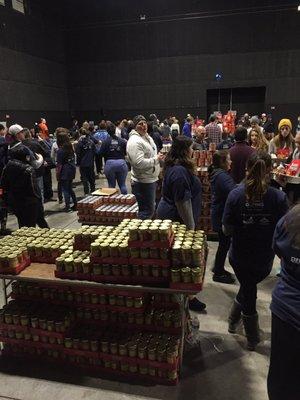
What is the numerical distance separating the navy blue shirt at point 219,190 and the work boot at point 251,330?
1.33 m

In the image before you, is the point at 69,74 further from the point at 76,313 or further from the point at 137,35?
the point at 76,313

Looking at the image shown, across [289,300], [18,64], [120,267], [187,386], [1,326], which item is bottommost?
[187,386]

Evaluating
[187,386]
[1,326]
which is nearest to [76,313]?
[1,326]

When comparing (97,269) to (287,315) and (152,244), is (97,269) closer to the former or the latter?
(152,244)

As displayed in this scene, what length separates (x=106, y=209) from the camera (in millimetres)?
5902

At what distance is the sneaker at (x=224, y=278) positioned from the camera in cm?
454

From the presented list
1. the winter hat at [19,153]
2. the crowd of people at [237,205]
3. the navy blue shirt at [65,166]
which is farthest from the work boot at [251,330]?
the navy blue shirt at [65,166]

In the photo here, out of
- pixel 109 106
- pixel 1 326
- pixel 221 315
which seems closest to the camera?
pixel 1 326

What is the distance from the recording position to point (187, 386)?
9.51ft

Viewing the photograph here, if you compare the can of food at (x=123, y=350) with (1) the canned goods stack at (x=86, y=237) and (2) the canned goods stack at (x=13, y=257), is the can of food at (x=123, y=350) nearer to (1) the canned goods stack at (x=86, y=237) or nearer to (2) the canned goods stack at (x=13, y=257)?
(1) the canned goods stack at (x=86, y=237)

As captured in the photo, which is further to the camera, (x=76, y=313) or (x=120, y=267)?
(x=76, y=313)

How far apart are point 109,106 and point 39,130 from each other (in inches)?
386

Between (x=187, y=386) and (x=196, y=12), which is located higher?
(x=196, y=12)

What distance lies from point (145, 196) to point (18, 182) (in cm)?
179
